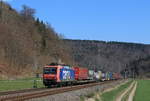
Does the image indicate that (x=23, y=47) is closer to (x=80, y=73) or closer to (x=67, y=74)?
(x=80, y=73)

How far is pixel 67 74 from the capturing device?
60562 millimetres

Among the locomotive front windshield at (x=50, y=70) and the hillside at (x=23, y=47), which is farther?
the hillside at (x=23, y=47)

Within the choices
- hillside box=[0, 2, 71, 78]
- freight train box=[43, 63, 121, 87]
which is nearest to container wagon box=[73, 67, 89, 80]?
freight train box=[43, 63, 121, 87]

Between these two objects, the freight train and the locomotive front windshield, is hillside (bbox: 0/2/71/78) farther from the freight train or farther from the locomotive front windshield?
the locomotive front windshield

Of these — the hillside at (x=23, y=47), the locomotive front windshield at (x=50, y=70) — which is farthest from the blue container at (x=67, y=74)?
the hillside at (x=23, y=47)

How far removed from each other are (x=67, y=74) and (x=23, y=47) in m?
53.3

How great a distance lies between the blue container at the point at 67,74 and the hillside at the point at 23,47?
2222cm

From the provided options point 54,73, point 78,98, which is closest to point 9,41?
point 54,73

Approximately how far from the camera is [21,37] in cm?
11812

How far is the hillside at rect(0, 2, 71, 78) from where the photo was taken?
3793 inches

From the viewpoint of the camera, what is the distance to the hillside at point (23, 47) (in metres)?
96.3

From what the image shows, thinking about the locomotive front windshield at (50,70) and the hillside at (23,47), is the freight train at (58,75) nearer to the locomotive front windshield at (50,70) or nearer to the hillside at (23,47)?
the locomotive front windshield at (50,70)

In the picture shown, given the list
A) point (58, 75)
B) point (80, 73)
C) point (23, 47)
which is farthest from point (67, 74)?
point (23, 47)

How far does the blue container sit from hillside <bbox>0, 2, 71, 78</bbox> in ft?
72.9
